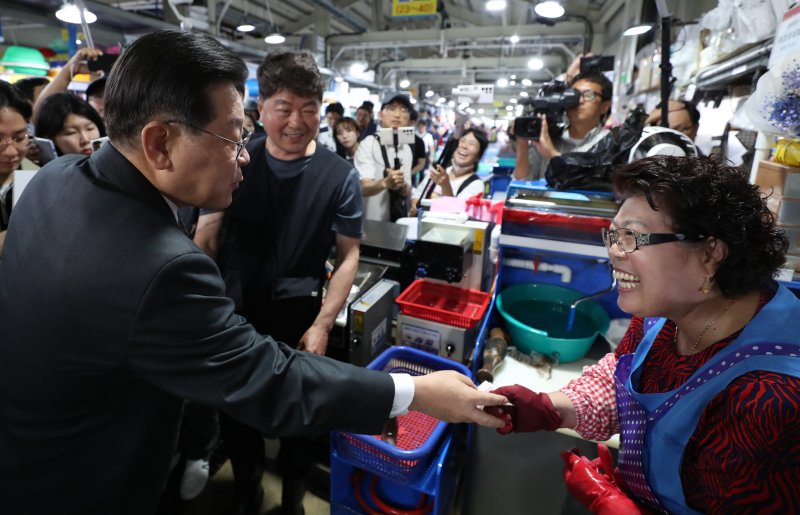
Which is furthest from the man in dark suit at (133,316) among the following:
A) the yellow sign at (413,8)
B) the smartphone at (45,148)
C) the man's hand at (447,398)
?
the yellow sign at (413,8)

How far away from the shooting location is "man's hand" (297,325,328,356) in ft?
6.04

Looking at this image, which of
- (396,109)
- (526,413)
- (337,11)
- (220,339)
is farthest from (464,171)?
(337,11)

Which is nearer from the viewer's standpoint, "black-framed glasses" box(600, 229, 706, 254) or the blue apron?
the blue apron

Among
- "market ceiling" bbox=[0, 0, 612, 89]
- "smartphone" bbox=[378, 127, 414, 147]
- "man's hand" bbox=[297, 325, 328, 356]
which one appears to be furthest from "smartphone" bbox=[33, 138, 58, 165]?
"market ceiling" bbox=[0, 0, 612, 89]

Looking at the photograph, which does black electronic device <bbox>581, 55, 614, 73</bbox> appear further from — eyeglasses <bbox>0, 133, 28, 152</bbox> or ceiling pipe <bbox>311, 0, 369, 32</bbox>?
ceiling pipe <bbox>311, 0, 369, 32</bbox>

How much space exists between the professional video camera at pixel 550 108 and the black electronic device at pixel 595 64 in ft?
0.65

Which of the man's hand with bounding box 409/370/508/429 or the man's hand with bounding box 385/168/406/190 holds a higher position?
the man's hand with bounding box 385/168/406/190

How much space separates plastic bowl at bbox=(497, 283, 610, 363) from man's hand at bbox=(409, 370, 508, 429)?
755mm

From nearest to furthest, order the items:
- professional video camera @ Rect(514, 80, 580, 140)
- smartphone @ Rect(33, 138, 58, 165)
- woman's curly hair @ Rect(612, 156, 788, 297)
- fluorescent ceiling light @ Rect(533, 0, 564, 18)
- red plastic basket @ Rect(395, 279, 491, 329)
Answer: woman's curly hair @ Rect(612, 156, 788, 297) → red plastic basket @ Rect(395, 279, 491, 329) → smartphone @ Rect(33, 138, 58, 165) → professional video camera @ Rect(514, 80, 580, 140) → fluorescent ceiling light @ Rect(533, 0, 564, 18)

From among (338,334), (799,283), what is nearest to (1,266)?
(338,334)

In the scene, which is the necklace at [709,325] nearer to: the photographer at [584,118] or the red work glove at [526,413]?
the red work glove at [526,413]

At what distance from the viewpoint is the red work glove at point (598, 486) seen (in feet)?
3.99

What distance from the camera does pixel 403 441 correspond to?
5.81ft

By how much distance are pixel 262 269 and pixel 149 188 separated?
3.15 ft
